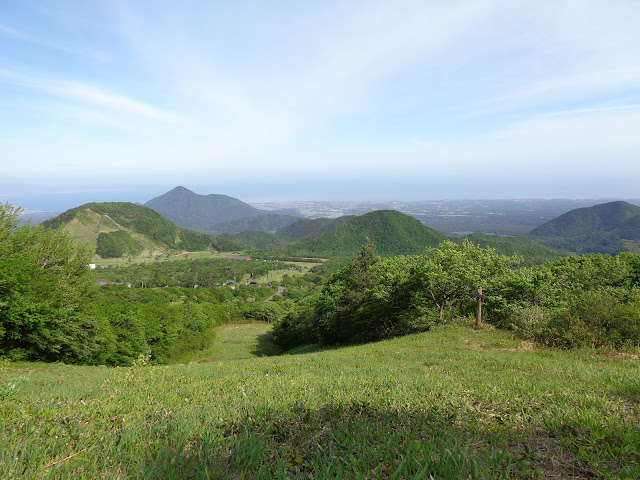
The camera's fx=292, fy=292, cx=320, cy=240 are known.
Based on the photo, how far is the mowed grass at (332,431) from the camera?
2.43 metres

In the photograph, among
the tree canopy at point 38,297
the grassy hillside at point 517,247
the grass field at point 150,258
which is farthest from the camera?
the grass field at point 150,258

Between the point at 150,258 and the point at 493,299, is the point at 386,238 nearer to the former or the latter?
the point at 150,258

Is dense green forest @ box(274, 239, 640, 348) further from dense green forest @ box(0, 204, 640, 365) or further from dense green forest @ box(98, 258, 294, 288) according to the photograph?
dense green forest @ box(98, 258, 294, 288)

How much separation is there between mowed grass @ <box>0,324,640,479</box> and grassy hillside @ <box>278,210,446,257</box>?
495 ft

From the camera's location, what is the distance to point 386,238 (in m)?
174

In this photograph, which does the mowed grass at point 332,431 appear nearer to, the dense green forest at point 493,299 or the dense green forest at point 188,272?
the dense green forest at point 493,299

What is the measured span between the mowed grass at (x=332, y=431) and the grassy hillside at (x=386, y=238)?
151 m

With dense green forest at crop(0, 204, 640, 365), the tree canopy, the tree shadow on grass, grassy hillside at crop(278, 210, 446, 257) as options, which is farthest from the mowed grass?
grassy hillside at crop(278, 210, 446, 257)

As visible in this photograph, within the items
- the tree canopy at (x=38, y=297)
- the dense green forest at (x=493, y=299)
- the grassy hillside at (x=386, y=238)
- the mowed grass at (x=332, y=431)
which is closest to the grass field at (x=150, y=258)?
the grassy hillside at (x=386, y=238)

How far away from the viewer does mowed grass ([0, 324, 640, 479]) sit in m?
2.43

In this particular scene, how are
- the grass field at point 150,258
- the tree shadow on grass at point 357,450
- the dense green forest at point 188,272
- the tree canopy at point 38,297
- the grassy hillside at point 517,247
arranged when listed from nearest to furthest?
1. the tree shadow on grass at point 357,450
2. the tree canopy at point 38,297
3. the dense green forest at point 188,272
4. the grassy hillside at point 517,247
5. the grass field at point 150,258

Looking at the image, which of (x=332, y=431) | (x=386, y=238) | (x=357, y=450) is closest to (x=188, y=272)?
(x=386, y=238)

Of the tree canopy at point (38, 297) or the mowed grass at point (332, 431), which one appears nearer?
the mowed grass at point (332, 431)

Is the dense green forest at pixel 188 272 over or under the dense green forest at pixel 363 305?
under
